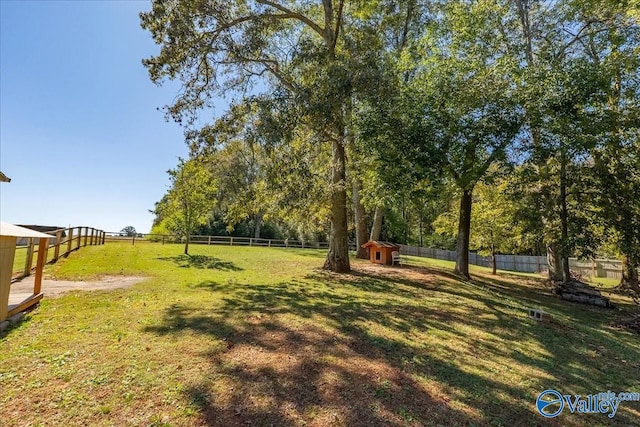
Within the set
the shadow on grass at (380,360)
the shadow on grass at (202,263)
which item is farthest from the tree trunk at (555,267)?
the shadow on grass at (202,263)

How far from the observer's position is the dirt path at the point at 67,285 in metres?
8.02

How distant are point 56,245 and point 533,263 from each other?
30.7m

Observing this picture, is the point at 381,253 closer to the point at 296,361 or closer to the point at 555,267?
the point at 555,267

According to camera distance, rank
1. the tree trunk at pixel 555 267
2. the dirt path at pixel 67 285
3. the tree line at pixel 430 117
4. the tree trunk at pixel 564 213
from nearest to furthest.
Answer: the dirt path at pixel 67 285
the tree line at pixel 430 117
the tree trunk at pixel 564 213
the tree trunk at pixel 555 267

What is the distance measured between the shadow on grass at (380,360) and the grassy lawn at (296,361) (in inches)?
0.9

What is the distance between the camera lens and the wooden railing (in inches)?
403

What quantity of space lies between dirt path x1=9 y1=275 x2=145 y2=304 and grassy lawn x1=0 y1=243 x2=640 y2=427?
2.45 feet

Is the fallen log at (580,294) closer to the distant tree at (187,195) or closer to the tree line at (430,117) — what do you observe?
the tree line at (430,117)

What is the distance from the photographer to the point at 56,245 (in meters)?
13.2

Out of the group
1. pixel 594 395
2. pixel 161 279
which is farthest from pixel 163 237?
pixel 594 395

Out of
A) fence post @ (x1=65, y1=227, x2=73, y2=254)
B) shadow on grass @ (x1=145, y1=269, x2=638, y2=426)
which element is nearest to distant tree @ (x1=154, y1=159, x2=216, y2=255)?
fence post @ (x1=65, y1=227, x2=73, y2=254)

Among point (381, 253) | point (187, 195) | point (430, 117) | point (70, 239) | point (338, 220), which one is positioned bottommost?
point (381, 253)

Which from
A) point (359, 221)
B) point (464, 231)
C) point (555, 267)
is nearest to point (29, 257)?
point (359, 221)

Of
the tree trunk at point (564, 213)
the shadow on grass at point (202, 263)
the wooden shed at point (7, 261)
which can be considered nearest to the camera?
the wooden shed at point (7, 261)
